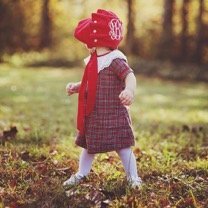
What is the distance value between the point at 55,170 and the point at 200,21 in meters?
18.2

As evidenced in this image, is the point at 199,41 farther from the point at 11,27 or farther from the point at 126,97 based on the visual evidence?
the point at 126,97

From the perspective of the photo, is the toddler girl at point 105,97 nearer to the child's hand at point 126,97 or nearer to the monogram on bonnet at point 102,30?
the monogram on bonnet at point 102,30

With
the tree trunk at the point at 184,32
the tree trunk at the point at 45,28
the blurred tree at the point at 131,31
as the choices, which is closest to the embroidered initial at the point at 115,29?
the tree trunk at the point at 184,32

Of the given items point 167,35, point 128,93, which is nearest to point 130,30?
point 167,35

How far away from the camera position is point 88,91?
3922 millimetres

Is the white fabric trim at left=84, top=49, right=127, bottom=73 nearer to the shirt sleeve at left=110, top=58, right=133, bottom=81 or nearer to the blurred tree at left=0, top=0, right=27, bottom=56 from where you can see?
the shirt sleeve at left=110, top=58, right=133, bottom=81

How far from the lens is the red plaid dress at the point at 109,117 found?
3.88 metres

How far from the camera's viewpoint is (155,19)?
29.0 metres

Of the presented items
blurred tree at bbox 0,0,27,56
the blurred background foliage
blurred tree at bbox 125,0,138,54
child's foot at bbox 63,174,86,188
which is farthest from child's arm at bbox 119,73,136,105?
blurred tree at bbox 125,0,138,54

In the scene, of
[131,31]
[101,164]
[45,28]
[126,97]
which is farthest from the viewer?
[45,28]

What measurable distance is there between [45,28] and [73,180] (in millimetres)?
24861

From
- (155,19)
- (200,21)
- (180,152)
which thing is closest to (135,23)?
(155,19)

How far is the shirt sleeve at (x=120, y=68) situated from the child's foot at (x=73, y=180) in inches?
34.7

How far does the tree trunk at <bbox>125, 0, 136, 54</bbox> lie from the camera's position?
25.0 metres
